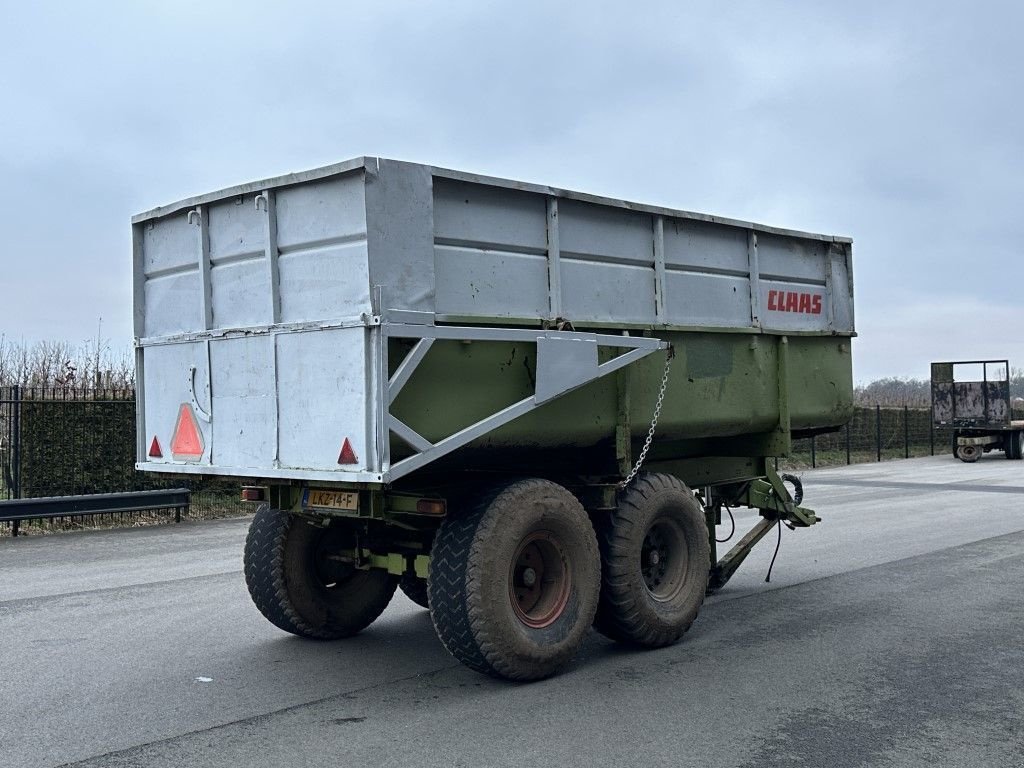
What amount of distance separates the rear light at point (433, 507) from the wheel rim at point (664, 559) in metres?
1.75

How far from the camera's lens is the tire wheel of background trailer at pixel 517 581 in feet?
18.7

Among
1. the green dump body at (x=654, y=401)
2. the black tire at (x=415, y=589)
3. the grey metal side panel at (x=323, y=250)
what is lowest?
the black tire at (x=415, y=589)

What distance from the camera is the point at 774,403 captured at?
8117 mm

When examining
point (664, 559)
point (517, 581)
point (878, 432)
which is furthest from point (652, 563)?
point (878, 432)

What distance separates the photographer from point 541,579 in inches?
247

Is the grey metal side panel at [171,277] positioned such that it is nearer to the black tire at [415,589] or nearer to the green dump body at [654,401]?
the green dump body at [654,401]

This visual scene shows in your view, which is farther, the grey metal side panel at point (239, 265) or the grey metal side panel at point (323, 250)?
the grey metal side panel at point (239, 265)

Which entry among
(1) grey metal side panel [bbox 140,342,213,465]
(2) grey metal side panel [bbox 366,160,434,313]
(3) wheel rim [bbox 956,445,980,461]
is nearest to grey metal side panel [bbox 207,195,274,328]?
(1) grey metal side panel [bbox 140,342,213,465]

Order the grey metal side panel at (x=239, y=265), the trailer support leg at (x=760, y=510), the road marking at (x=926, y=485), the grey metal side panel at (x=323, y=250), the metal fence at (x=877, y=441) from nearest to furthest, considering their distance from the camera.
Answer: the grey metal side panel at (x=323, y=250)
the grey metal side panel at (x=239, y=265)
the trailer support leg at (x=760, y=510)
the road marking at (x=926, y=485)
the metal fence at (x=877, y=441)

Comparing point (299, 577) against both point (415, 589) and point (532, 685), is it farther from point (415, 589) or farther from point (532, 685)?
point (532, 685)

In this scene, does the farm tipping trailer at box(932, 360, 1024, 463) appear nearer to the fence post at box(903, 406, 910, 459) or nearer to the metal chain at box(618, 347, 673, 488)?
the fence post at box(903, 406, 910, 459)

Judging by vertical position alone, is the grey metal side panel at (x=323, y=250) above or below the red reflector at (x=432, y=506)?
above

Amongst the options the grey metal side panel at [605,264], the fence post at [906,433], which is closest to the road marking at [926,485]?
the fence post at [906,433]

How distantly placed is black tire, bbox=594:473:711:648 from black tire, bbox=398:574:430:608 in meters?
1.38
